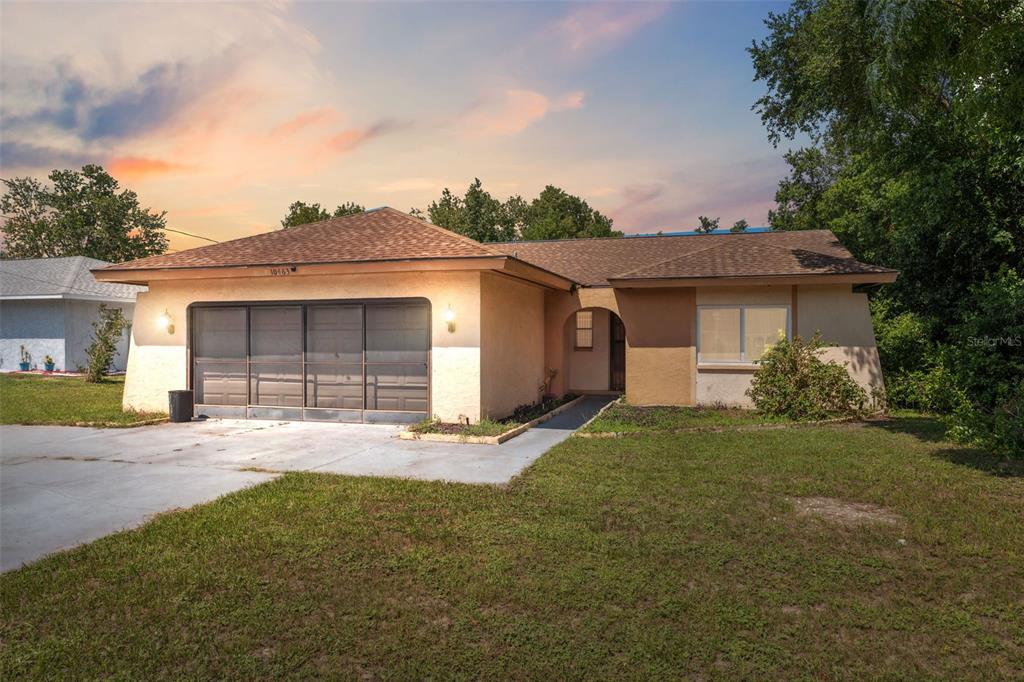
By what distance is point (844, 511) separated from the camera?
21.0 ft

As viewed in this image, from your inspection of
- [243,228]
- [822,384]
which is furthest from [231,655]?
[243,228]

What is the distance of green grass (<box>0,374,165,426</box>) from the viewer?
13.0 meters

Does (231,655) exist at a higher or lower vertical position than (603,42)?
lower

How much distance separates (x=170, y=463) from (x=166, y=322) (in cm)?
607

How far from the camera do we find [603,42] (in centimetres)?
1379

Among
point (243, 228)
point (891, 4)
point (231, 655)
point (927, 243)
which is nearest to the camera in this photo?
point (231, 655)

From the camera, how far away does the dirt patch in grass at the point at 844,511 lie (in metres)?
6.07

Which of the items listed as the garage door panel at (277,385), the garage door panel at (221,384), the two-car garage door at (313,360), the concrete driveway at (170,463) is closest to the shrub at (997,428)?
the concrete driveway at (170,463)

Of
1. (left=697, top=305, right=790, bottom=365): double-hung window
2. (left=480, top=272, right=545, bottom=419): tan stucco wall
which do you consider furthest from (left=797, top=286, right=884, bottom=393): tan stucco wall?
(left=480, top=272, right=545, bottom=419): tan stucco wall

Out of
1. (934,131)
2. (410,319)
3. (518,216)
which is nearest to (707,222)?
(518,216)

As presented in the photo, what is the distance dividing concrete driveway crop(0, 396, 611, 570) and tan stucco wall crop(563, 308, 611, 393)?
6371 mm

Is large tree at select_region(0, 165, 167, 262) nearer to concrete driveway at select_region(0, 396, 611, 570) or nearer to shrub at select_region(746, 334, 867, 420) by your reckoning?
concrete driveway at select_region(0, 396, 611, 570)

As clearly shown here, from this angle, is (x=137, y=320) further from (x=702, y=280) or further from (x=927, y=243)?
(x=927, y=243)

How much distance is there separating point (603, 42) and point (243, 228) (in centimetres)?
1841
